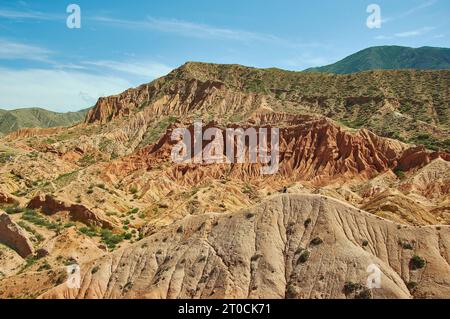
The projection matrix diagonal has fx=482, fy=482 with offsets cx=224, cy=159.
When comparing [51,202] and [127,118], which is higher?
[127,118]

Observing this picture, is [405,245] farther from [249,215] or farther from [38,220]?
[38,220]

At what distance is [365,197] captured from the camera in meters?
82.4

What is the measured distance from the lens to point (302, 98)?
13775 centimetres

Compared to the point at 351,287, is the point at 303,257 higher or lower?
higher

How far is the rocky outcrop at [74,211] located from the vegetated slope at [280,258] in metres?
22.6

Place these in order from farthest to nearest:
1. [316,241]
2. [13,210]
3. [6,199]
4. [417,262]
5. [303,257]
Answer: [6,199]
[13,210]
[316,241]
[303,257]
[417,262]

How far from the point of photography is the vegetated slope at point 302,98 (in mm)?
119750

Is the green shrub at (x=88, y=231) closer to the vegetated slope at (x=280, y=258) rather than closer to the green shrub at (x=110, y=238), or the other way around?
the green shrub at (x=110, y=238)

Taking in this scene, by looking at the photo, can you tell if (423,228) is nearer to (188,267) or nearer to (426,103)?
(188,267)

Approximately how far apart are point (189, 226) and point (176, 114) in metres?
99.2

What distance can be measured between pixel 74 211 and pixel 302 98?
86.8 m

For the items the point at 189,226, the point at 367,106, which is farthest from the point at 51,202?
the point at 367,106

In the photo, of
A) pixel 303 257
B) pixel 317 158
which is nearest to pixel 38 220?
pixel 303 257

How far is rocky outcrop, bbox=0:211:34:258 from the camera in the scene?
54094mm
